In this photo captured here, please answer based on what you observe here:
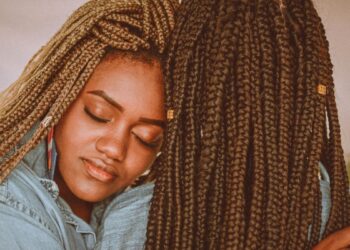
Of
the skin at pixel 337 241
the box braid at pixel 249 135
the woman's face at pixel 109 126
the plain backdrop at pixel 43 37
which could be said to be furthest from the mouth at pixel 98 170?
the plain backdrop at pixel 43 37

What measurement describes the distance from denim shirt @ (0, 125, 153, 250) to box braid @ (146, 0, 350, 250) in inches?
3.1

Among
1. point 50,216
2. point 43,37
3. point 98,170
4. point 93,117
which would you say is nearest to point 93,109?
point 93,117

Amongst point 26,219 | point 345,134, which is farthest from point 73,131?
point 345,134

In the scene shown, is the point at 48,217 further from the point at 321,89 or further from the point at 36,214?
the point at 321,89

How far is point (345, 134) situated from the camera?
1767mm

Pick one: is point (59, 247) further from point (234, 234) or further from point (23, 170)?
point (234, 234)

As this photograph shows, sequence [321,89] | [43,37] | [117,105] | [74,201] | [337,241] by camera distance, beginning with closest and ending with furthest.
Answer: [337,241]
[321,89]
[117,105]
[74,201]
[43,37]

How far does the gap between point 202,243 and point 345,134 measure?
99cm

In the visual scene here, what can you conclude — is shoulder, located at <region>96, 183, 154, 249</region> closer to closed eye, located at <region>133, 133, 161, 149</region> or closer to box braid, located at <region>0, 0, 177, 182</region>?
closed eye, located at <region>133, 133, 161, 149</region>

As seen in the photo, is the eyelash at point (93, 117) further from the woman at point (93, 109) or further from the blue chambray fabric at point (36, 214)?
the blue chambray fabric at point (36, 214)

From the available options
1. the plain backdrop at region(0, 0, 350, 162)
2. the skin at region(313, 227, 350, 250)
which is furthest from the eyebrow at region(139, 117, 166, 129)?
the plain backdrop at region(0, 0, 350, 162)

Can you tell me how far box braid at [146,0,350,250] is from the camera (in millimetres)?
→ 960

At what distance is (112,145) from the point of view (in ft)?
3.86

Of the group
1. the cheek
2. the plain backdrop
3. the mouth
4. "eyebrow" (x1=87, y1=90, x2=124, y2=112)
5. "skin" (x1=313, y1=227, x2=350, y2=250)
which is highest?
the plain backdrop
